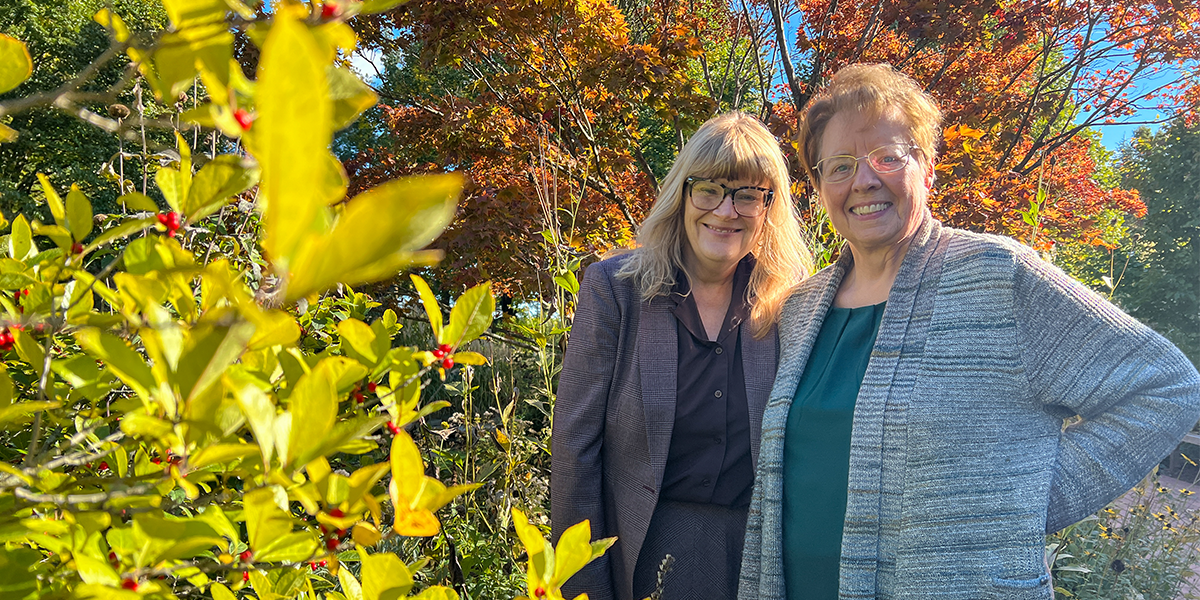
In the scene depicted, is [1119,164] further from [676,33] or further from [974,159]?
[676,33]

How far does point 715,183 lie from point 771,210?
7.5 inches

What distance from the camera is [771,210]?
2012 mm

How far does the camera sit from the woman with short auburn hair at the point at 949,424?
53.5 inches

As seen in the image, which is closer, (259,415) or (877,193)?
(259,415)

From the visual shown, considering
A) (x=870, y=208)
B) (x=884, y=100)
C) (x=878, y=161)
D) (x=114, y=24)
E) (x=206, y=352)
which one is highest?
(x=884, y=100)

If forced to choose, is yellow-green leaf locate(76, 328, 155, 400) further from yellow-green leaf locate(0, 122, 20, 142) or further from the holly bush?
yellow-green leaf locate(0, 122, 20, 142)

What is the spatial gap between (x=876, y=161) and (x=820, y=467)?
719 mm

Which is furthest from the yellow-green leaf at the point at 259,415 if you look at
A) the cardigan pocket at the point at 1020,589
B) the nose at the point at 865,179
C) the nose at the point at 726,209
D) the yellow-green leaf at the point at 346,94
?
the nose at the point at 726,209

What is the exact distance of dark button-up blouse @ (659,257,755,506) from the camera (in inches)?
68.7

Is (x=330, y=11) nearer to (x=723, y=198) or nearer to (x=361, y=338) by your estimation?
(x=361, y=338)

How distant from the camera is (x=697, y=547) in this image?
5.78ft

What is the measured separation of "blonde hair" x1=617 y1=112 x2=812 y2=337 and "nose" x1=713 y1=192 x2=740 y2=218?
2.3 inches

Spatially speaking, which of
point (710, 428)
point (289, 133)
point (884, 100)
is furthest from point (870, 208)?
point (289, 133)

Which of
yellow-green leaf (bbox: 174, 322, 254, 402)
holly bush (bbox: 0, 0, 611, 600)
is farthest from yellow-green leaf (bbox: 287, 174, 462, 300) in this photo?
yellow-green leaf (bbox: 174, 322, 254, 402)
